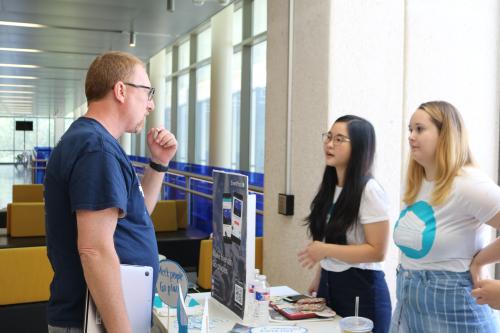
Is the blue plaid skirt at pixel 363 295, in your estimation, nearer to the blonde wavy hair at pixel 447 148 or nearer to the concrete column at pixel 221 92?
the blonde wavy hair at pixel 447 148

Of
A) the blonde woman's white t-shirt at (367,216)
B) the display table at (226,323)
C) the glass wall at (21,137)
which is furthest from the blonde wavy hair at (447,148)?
the glass wall at (21,137)

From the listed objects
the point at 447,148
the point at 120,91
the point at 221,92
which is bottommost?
the point at 447,148

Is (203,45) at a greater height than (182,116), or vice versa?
(203,45)

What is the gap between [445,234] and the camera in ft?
6.57

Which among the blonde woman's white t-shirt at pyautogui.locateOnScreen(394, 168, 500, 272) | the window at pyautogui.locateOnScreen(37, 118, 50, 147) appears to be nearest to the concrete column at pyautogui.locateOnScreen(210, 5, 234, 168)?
the blonde woman's white t-shirt at pyautogui.locateOnScreen(394, 168, 500, 272)

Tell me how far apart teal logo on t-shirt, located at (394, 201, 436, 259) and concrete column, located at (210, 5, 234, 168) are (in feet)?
18.9

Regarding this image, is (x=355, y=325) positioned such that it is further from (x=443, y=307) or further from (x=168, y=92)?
(x=168, y=92)

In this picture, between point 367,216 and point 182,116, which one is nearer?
point 367,216

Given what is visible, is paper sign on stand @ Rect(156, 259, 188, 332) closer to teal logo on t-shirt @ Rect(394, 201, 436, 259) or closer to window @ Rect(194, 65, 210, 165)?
teal logo on t-shirt @ Rect(394, 201, 436, 259)

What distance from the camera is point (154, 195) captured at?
7.38 feet

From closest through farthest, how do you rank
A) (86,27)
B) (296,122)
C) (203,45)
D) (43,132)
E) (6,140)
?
(296,122) < (86,27) < (203,45) < (6,140) < (43,132)

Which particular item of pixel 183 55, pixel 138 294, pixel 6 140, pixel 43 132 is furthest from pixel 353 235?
pixel 6 140

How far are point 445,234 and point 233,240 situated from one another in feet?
2.76

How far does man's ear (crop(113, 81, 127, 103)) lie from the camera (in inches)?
68.5
